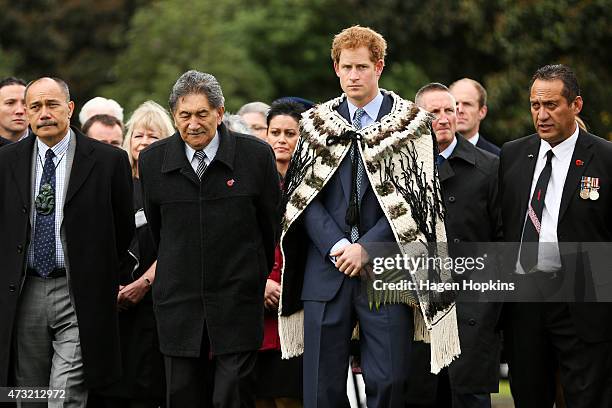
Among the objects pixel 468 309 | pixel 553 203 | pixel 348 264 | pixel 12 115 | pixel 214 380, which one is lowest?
pixel 214 380

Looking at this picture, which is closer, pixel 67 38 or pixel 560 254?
pixel 560 254

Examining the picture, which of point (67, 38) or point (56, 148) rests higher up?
point (67, 38)

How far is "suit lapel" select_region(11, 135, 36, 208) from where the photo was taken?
329 inches

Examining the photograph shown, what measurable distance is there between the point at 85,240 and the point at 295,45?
2716 cm

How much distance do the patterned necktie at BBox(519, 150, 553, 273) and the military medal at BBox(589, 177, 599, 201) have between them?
31 cm

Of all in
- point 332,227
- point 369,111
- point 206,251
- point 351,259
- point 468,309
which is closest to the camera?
point 351,259

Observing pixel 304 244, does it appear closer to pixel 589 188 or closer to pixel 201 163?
pixel 201 163

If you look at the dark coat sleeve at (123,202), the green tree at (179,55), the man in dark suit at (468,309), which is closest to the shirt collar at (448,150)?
the man in dark suit at (468,309)

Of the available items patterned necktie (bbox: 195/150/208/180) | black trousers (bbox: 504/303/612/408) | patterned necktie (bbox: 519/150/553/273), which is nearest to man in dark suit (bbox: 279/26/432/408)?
patterned necktie (bbox: 195/150/208/180)

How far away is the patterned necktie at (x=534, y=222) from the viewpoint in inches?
332

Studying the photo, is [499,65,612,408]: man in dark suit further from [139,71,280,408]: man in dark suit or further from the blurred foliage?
the blurred foliage

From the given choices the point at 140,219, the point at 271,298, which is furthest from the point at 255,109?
the point at 271,298

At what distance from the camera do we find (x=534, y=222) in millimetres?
8430

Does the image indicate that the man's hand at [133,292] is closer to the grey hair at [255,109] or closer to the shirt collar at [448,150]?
the shirt collar at [448,150]
